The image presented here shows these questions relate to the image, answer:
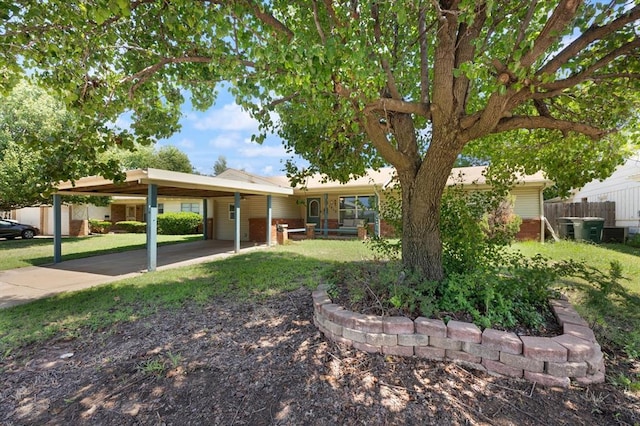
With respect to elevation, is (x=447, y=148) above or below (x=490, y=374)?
above

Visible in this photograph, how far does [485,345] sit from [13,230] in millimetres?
22814

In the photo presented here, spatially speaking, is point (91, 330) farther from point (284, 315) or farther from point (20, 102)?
point (20, 102)

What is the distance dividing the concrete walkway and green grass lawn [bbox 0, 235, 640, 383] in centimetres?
72

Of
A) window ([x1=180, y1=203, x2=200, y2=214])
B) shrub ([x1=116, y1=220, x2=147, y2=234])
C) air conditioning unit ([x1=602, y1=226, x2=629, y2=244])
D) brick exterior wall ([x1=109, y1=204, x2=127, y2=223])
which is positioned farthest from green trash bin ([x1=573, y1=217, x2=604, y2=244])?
brick exterior wall ([x1=109, y1=204, x2=127, y2=223])

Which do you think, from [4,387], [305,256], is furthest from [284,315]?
[305,256]

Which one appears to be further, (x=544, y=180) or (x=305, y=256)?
(x=544, y=180)

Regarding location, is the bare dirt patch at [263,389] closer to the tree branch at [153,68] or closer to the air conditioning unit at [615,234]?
the tree branch at [153,68]

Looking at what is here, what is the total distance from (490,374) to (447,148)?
2499 mm

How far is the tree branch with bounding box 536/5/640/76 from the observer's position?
290 centimetres

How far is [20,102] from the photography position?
1299 cm

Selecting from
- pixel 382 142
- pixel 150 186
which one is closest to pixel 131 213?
pixel 150 186

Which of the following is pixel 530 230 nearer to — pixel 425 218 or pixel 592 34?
pixel 425 218

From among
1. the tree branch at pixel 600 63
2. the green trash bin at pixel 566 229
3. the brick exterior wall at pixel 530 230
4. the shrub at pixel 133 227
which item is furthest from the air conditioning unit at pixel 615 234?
the shrub at pixel 133 227

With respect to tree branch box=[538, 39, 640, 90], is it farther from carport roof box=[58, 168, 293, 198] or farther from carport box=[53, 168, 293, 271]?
carport box=[53, 168, 293, 271]
